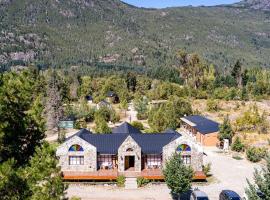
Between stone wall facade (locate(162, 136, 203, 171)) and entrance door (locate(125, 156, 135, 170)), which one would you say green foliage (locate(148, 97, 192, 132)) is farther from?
stone wall facade (locate(162, 136, 203, 171))

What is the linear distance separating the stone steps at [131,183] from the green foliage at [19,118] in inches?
889

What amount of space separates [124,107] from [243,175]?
166ft

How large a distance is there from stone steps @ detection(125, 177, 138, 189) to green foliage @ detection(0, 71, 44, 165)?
22.6 meters

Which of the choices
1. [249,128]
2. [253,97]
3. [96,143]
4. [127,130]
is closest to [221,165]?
[127,130]

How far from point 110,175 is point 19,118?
24.5 metres

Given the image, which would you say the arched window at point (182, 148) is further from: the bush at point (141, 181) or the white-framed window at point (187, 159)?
the bush at point (141, 181)

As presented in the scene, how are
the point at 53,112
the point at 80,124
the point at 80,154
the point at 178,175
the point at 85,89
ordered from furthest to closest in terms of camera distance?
the point at 85,89 → the point at 80,124 → the point at 53,112 → the point at 80,154 → the point at 178,175

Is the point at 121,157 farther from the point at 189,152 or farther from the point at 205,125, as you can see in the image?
the point at 205,125

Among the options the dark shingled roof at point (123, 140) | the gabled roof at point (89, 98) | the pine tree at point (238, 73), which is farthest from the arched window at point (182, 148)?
the pine tree at point (238, 73)

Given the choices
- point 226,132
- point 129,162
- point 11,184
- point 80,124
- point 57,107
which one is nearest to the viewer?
point 11,184

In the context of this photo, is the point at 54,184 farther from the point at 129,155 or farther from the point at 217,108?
the point at 217,108

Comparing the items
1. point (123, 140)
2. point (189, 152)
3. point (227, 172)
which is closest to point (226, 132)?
point (227, 172)

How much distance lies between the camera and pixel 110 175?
43.8m

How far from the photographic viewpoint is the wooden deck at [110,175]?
4372 cm
